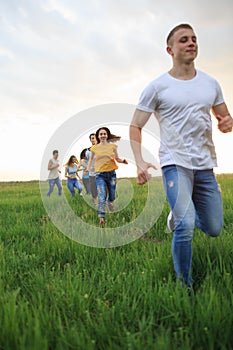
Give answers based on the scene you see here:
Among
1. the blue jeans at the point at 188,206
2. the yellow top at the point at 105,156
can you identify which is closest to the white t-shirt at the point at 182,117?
the blue jeans at the point at 188,206

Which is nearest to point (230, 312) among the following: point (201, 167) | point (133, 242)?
point (201, 167)

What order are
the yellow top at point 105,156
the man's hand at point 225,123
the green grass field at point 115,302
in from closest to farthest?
1. the green grass field at point 115,302
2. the man's hand at point 225,123
3. the yellow top at point 105,156

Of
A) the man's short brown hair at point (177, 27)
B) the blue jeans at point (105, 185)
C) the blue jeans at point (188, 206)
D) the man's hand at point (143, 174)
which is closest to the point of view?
the blue jeans at point (188, 206)

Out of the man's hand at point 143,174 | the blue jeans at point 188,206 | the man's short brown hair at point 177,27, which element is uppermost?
the man's short brown hair at point 177,27

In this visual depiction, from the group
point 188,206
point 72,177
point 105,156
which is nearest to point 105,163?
point 105,156

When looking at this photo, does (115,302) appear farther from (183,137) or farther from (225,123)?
(225,123)

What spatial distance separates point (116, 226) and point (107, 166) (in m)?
1.86

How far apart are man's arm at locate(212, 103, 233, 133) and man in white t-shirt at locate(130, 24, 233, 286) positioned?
184 millimetres

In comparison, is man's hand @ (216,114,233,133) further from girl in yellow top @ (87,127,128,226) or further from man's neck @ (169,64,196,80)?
girl in yellow top @ (87,127,128,226)

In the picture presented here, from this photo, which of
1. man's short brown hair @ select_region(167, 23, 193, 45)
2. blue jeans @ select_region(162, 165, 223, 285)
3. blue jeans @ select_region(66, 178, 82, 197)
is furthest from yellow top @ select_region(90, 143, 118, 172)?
blue jeans @ select_region(66, 178, 82, 197)

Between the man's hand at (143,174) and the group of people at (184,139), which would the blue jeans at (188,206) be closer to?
the group of people at (184,139)

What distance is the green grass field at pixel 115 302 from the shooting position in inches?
93.7

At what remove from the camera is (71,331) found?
7.92ft

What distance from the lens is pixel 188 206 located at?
3426 mm
